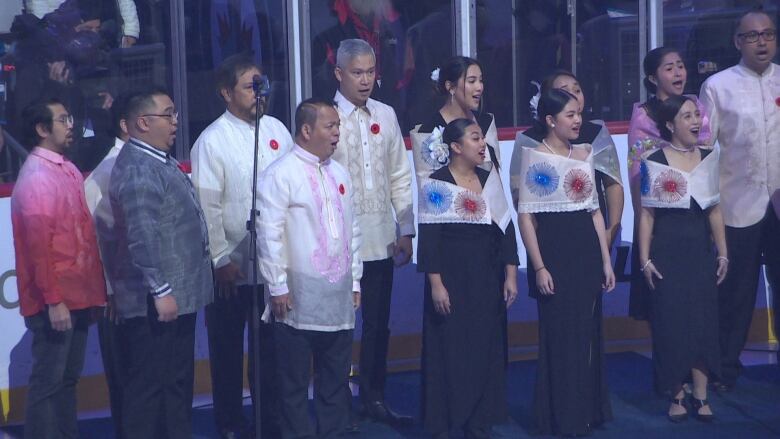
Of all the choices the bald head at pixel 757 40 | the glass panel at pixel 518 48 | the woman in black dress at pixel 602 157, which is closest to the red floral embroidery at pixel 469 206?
the woman in black dress at pixel 602 157

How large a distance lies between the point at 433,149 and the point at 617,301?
2.45 meters

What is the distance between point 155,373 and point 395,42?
2.66 meters

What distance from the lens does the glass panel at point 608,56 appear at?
7.57m

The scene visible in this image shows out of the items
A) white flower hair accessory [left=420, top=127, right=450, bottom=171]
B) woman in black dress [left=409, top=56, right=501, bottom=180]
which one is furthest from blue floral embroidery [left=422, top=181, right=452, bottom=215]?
woman in black dress [left=409, top=56, right=501, bottom=180]

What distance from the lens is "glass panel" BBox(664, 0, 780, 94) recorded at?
767 centimetres

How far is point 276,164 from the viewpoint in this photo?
5316mm

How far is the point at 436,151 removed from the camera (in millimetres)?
5715

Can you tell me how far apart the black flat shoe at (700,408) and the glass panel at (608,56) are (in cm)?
208

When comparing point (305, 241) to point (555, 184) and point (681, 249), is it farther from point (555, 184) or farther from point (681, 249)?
point (681, 249)

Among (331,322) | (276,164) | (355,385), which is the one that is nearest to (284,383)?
(331,322)

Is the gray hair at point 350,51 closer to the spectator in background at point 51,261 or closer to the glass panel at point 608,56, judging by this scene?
the spectator in background at point 51,261

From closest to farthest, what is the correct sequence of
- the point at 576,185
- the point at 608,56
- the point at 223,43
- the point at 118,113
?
the point at 118,113 → the point at 576,185 → the point at 223,43 → the point at 608,56

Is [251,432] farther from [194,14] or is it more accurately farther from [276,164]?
[194,14]

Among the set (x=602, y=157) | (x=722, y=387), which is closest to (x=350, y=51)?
(x=602, y=157)
